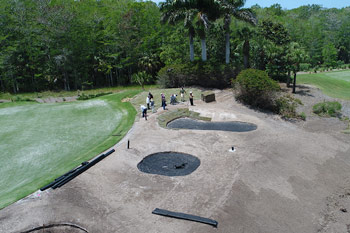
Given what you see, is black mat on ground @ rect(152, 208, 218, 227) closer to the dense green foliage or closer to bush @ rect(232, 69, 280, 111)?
bush @ rect(232, 69, 280, 111)

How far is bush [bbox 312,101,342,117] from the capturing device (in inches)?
880

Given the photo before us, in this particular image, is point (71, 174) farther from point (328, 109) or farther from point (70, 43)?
point (70, 43)

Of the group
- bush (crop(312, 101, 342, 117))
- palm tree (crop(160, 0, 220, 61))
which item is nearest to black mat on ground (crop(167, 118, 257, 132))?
bush (crop(312, 101, 342, 117))

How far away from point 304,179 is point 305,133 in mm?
7018

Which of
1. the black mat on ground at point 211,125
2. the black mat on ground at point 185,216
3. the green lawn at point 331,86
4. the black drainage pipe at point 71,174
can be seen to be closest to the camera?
the black mat on ground at point 185,216

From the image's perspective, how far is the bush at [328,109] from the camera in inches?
880

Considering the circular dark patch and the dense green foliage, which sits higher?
the dense green foliage

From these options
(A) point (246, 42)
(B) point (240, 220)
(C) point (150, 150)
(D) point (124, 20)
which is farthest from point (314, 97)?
(D) point (124, 20)

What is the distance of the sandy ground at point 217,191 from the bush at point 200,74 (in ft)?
46.7

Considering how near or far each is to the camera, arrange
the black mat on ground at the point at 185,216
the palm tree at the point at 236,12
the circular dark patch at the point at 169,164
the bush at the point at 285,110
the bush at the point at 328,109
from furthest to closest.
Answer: the palm tree at the point at 236,12 → the bush at the point at 328,109 → the bush at the point at 285,110 → the circular dark patch at the point at 169,164 → the black mat on ground at the point at 185,216

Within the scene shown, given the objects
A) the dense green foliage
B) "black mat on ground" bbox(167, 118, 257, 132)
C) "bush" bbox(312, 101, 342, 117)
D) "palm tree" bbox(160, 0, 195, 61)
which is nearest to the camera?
"black mat on ground" bbox(167, 118, 257, 132)

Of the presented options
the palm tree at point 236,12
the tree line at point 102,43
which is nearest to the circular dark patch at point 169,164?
the tree line at point 102,43

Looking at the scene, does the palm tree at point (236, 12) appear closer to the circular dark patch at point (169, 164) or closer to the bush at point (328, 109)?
the bush at point (328, 109)

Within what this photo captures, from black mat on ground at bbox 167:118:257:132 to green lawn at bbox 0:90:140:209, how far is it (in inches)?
153
